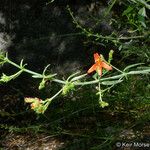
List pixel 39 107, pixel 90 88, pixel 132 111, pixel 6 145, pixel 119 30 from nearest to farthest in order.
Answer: pixel 39 107
pixel 132 111
pixel 90 88
pixel 6 145
pixel 119 30

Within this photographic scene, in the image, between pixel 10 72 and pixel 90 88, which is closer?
pixel 90 88

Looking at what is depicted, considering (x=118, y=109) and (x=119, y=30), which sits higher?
(x=119, y=30)

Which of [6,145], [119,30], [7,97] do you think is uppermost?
[119,30]

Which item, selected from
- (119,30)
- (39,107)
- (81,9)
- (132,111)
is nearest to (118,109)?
(132,111)

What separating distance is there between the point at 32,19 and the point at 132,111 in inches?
75.5

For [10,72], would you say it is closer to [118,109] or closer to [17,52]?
[17,52]

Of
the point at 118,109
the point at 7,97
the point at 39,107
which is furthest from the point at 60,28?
the point at 39,107

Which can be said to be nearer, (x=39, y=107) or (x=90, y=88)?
(x=39, y=107)

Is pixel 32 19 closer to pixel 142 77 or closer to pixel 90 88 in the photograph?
pixel 90 88

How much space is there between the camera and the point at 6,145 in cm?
434

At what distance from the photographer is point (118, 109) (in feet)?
12.6

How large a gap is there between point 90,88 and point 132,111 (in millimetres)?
540

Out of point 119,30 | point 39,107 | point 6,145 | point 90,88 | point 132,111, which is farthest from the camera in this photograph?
point 119,30

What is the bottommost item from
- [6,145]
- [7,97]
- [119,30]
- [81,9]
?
[6,145]
